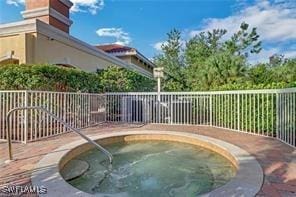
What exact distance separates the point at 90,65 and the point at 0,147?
8954mm

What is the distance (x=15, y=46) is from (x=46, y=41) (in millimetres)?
1180

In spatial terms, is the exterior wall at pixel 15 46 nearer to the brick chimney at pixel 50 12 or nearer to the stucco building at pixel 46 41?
the stucco building at pixel 46 41

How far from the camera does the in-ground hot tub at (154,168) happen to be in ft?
13.0

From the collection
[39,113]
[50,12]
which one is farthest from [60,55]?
[39,113]

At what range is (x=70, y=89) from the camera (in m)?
9.57

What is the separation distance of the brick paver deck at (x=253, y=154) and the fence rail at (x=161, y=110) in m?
0.48

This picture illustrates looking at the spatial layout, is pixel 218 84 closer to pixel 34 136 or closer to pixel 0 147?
pixel 34 136

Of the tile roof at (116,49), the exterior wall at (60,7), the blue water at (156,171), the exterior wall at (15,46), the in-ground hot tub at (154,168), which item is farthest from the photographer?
the tile roof at (116,49)

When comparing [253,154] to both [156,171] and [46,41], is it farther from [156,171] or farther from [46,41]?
[46,41]

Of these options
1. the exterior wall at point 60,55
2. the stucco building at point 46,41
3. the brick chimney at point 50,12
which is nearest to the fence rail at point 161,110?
the exterior wall at point 60,55

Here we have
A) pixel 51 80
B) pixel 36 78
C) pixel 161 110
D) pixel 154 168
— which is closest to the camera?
pixel 154 168

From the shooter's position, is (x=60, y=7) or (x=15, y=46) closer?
(x=15, y=46)

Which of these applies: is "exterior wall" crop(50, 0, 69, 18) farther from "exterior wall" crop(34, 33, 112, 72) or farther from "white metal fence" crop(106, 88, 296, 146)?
"white metal fence" crop(106, 88, 296, 146)

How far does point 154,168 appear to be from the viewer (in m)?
5.64
